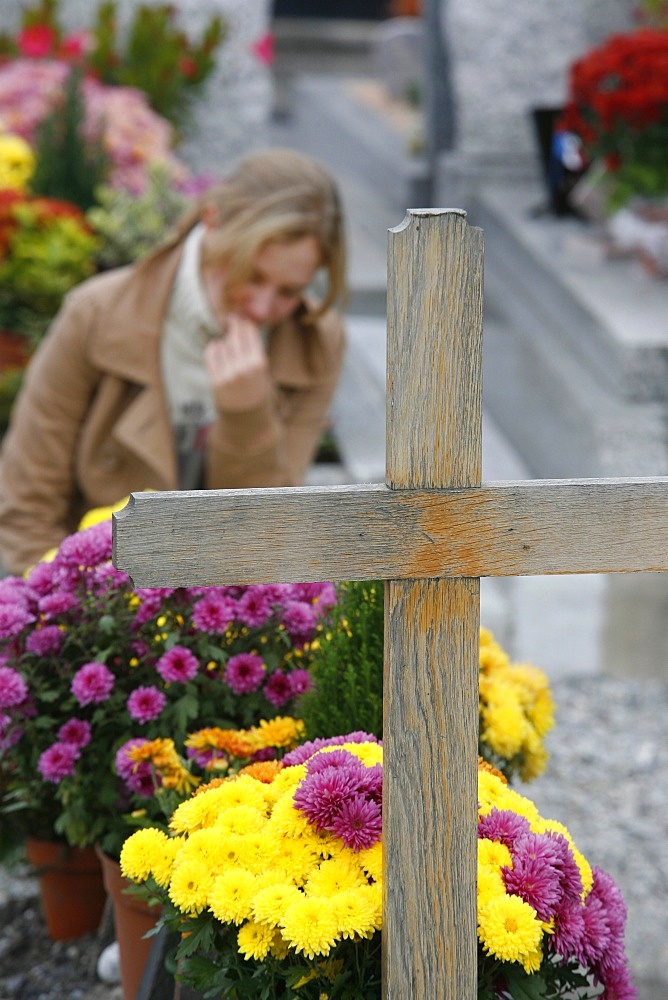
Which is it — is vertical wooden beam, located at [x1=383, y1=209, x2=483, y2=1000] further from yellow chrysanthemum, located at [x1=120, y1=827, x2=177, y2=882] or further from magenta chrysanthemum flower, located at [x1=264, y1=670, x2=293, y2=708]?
magenta chrysanthemum flower, located at [x1=264, y1=670, x2=293, y2=708]

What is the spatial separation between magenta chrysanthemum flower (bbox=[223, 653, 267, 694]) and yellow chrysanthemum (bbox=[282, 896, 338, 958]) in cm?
41

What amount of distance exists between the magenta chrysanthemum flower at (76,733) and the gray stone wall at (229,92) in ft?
16.7

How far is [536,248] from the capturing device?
4.82m

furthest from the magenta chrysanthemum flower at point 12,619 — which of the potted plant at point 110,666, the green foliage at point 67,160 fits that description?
the green foliage at point 67,160

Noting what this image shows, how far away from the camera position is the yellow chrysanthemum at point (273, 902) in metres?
1.09

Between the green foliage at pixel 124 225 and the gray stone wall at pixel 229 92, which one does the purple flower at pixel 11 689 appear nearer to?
the green foliage at pixel 124 225

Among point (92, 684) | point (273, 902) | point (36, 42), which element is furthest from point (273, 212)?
point (36, 42)

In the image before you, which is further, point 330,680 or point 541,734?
point 541,734

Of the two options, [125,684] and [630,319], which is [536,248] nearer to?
[630,319]

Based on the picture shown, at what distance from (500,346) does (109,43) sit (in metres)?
2.39

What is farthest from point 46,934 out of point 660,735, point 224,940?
point 660,735

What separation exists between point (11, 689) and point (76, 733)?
100 millimetres

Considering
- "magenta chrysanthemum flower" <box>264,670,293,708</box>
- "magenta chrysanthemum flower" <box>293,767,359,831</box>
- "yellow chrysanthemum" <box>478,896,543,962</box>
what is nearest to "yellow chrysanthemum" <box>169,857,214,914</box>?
"magenta chrysanthemum flower" <box>293,767,359,831</box>

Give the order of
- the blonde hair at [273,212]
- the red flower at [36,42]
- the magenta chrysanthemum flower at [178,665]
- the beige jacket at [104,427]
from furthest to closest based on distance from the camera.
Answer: the red flower at [36,42] < the beige jacket at [104,427] < the blonde hair at [273,212] < the magenta chrysanthemum flower at [178,665]
